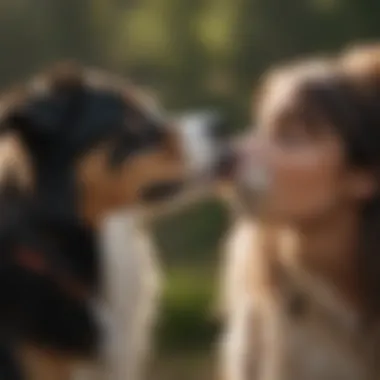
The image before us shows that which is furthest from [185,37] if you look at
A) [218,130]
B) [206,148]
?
[206,148]

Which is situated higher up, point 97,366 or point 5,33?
point 5,33

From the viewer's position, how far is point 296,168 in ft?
11.8

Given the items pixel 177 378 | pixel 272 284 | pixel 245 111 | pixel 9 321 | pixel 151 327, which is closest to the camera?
pixel 9 321

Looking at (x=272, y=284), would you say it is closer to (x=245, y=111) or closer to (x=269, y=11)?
(x=245, y=111)

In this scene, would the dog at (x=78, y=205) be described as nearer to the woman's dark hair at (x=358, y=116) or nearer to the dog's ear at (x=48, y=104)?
the dog's ear at (x=48, y=104)

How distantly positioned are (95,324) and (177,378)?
10.2 ft

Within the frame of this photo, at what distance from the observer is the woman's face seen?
3574mm

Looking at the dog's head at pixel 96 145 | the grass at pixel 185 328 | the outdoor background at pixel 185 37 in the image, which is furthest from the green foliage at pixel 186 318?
the dog's head at pixel 96 145

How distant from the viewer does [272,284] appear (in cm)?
370

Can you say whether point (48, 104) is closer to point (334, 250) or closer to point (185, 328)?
point (334, 250)

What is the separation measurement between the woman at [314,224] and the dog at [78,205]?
184mm

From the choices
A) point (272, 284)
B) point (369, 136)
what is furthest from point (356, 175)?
point (272, 284)

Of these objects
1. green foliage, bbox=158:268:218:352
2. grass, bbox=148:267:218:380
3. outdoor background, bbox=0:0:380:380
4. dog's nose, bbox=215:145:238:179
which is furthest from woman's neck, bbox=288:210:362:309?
outdoor background, bbox=0:0:380:380

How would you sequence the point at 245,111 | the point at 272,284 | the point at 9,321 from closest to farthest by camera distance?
the point at 9,321, the point at 272,284, the point at 245,111
